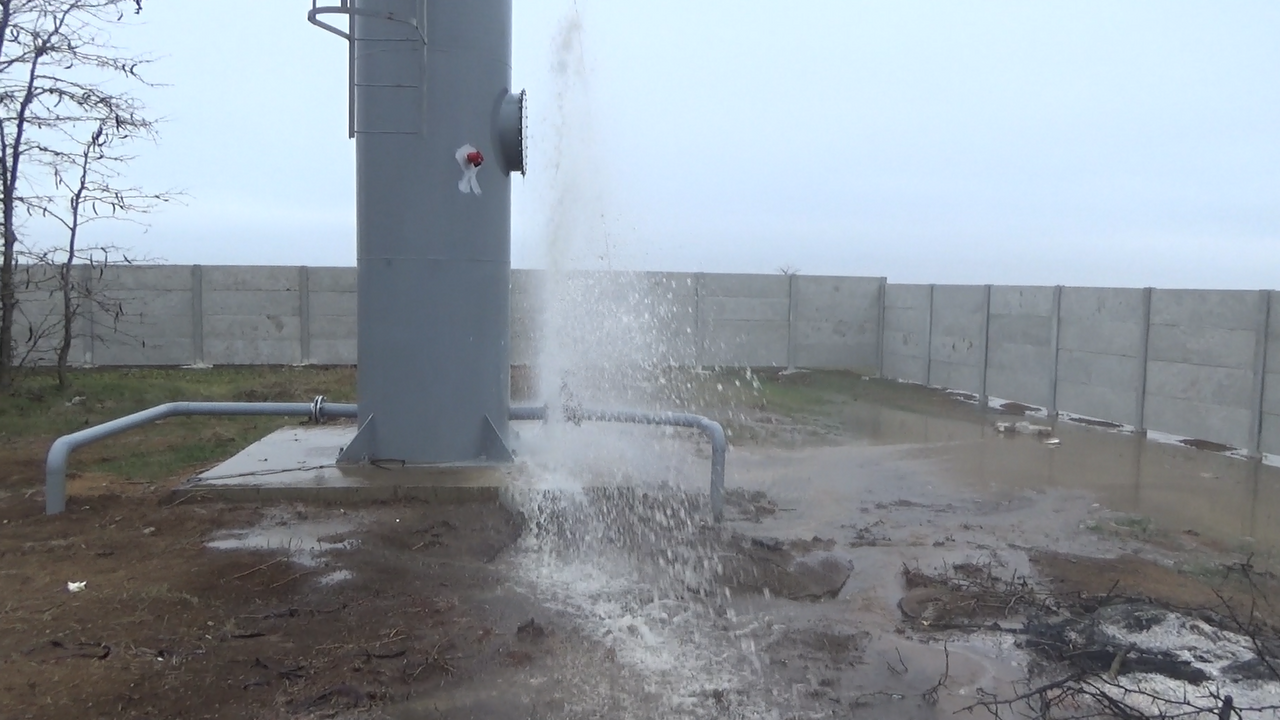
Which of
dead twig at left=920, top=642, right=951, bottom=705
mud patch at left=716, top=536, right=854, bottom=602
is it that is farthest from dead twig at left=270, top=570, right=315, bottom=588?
dead twig at left=920, top=642, right=951, bottom=705

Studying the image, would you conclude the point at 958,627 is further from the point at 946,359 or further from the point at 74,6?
the point at 74,6

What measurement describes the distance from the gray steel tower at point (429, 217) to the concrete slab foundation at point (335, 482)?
244 millimetres

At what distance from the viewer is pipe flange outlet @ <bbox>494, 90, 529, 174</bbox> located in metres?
6.94

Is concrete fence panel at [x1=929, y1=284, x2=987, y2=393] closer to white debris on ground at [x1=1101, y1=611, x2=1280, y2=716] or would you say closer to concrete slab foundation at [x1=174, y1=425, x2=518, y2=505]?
concrete slab foundation at [x1=174, y1=425, x2=518, y2=505]

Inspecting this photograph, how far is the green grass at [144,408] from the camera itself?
854 centimetres

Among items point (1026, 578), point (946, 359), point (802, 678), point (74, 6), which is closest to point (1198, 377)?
point (946, 359)

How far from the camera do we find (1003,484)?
848 centimetres

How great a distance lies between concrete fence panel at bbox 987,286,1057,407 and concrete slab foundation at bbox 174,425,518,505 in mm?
9651

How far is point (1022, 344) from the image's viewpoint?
14.3 m

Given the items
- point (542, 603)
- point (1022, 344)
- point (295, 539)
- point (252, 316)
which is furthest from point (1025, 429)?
point (252, 316)

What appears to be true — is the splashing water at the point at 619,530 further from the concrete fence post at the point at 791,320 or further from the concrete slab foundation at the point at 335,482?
the concrete fence post at the point at 791,320

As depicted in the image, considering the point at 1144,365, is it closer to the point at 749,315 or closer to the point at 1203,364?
the point at 1203,364

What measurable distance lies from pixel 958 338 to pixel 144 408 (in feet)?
40.8

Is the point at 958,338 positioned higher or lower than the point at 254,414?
higher
